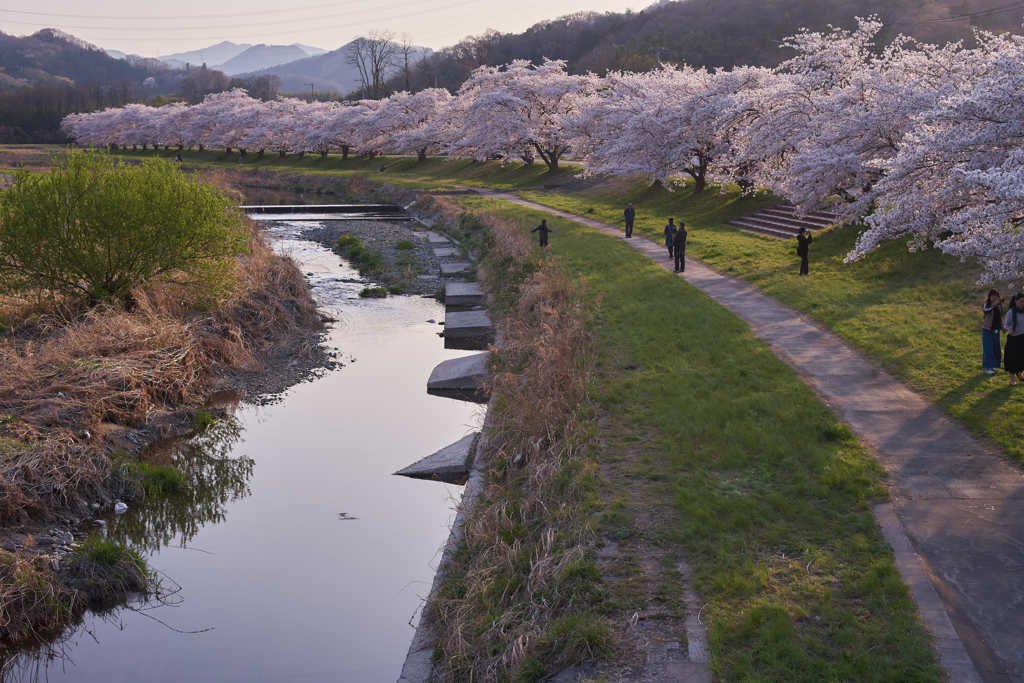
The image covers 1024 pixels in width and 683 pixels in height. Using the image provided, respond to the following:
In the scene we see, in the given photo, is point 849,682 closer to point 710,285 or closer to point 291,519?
point 291,519

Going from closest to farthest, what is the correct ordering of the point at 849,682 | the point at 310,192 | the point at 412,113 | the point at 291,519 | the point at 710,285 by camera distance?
the point at 849,682, the point at 291,519, the point at 710,285, the point at 310,192, the point at 412,113

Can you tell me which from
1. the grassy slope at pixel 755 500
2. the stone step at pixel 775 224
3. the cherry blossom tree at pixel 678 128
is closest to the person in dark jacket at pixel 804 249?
the stone step at pixel 775 224

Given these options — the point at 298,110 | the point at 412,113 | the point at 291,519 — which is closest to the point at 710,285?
the point at 291,519

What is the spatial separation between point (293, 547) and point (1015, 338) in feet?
37.8

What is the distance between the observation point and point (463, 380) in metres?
18.3

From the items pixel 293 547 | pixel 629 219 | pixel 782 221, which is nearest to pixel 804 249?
pixel 782 221

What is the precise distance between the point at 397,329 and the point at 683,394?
12772 millimetres

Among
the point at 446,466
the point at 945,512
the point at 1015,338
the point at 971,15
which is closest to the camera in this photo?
the point at 945,512

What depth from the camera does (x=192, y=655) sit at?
370 inches

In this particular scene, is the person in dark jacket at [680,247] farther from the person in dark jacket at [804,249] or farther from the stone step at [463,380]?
the stone step at [463,380]

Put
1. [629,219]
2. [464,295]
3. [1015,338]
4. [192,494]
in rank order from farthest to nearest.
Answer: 1. [629,219]
2. [464,295]
3. [192,494]
4. [1015,338]

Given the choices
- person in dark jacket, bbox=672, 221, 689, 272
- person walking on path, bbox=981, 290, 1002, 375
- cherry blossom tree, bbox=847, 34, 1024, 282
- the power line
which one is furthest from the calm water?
the power line

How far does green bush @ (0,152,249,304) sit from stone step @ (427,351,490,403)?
6473mm

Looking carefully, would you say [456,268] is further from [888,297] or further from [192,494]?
[192,494]
